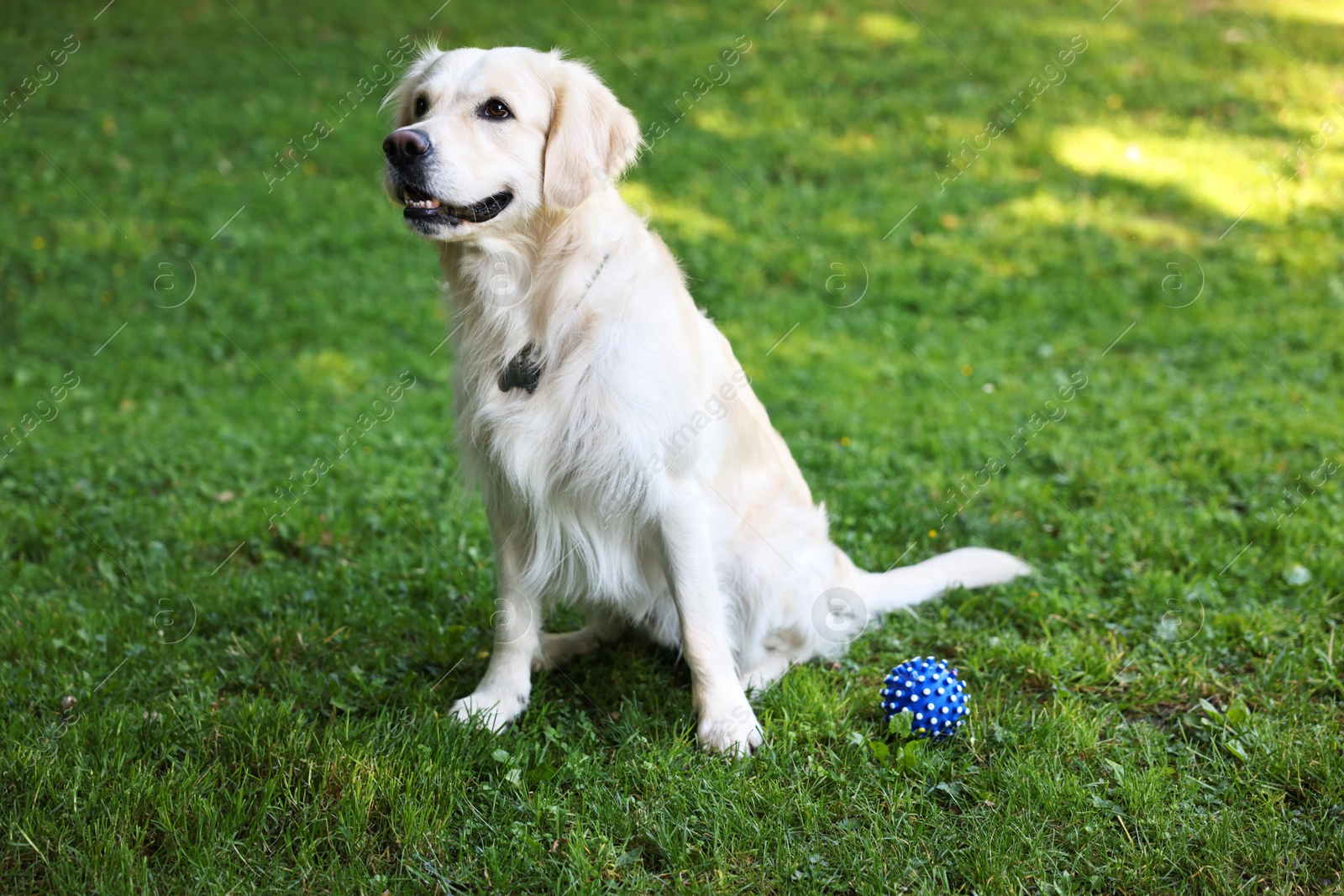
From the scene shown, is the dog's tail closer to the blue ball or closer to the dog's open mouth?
the blue ball

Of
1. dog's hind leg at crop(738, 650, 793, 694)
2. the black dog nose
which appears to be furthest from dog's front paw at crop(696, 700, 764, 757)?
the black dog nose

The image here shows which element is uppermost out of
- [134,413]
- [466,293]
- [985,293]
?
[466,293]

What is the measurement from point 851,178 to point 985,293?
183cm

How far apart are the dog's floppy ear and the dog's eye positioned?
0.12 metres

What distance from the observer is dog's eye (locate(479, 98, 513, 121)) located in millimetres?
2666

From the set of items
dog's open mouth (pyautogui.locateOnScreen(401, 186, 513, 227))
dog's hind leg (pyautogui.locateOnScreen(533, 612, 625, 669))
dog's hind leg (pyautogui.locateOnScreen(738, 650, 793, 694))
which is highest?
dog's open mouth (pyautogui.locateOnScreen(401, 186, 513, 227))

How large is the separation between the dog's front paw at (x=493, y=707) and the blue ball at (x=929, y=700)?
1.05 metres

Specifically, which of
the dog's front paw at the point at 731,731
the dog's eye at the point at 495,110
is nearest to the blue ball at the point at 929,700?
the dog's front paw at the point at 731,731

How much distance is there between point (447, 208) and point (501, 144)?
9.0 inches

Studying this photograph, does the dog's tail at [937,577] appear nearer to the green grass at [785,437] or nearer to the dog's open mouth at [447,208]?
the green grass at [785,437]

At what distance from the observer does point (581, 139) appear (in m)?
2.68

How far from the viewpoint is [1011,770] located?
2.52m

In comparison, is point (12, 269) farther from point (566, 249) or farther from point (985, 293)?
point (985, 293)

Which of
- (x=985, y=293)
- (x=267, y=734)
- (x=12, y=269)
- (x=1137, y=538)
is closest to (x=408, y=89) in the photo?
(x=267, y=734)
